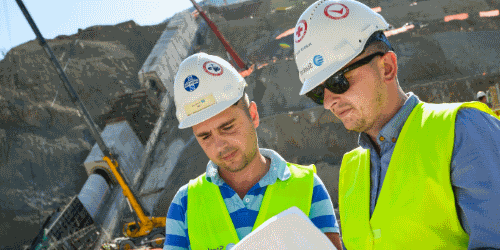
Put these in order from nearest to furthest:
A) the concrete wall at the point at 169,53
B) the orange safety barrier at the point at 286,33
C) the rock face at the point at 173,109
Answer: the rock face at the point at 173,109
the concrete wall at the point at 169,53
the orange safety barrier at the point at 286,33

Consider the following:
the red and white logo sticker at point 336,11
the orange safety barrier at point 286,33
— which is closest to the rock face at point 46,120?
the orange safety barrier at point 286,33

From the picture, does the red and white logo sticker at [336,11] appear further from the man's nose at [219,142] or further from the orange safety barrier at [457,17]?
the orange safety barrier at [457,17]

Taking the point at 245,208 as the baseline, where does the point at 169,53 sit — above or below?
below

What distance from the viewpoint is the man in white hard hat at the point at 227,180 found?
192 cm

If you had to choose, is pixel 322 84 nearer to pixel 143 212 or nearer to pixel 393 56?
pixel 393 56

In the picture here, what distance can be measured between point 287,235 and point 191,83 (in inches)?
60.2

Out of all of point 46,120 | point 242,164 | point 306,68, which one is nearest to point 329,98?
point 306,68

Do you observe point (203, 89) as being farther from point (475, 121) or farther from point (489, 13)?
point (489, 13)

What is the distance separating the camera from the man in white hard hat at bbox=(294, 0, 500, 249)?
1.27 m

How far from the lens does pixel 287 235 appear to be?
0.85 metres

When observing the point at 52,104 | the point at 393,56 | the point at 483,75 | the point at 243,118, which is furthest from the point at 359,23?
the point at 52,104

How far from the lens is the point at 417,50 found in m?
14.6

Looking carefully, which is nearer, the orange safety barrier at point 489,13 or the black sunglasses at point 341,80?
the black sunglasses at point 341,80

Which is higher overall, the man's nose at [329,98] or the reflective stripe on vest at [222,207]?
the man's nose at [329,98]
